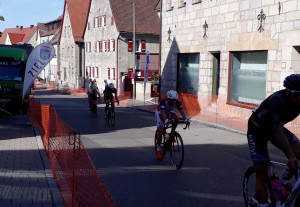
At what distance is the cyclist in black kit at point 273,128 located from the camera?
4.58 metres

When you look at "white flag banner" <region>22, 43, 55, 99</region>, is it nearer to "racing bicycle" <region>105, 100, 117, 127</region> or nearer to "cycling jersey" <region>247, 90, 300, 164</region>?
"racing bicycle" <region>105, 100, 117, 127</region>

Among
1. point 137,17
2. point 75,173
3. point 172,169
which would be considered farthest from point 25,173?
point 137,17

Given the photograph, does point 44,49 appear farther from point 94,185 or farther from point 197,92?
point 197,92

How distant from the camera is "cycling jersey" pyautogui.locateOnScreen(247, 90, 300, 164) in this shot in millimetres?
4680

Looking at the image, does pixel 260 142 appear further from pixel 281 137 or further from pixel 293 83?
pixel 293 83

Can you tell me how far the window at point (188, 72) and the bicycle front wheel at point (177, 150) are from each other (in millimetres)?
14437

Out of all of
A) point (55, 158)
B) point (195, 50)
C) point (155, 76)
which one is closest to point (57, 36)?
point (155, 76)

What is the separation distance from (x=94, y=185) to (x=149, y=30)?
131 feet

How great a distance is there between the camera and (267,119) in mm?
4906

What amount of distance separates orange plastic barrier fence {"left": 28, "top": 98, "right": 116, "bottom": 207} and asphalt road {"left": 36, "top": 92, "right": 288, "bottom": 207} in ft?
1.35

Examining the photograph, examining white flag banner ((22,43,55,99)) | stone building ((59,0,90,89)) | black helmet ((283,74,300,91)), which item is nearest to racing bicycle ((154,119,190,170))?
black helmet ((283,74,300,91))

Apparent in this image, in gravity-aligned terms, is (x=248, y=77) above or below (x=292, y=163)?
above

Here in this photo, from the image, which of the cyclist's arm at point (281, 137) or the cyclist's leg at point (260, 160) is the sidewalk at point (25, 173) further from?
the cyclist's arm at point (281, 137)

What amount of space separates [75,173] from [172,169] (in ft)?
7.69
